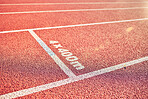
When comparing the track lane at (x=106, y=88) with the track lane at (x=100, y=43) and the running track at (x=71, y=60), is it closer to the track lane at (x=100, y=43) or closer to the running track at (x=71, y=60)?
the running track at (x=71, y=60)

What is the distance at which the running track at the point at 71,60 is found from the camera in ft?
8.05

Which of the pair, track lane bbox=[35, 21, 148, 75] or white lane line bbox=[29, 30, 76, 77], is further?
track lane bbox=[35, 21, 148, 75]

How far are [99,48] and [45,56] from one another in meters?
1.42

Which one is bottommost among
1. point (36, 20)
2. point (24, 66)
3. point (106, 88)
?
point (106, 88)

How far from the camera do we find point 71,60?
10.7ft

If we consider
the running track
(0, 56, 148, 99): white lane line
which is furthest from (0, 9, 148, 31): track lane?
(0, 56, 148, 99): white lane line

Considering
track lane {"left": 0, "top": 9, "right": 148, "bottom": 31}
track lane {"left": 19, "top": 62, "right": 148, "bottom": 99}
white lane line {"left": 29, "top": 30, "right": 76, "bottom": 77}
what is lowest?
track lane {"left": 19, "top": 62, "right": 148, "bottom": 99}

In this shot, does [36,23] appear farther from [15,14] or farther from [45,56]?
[45,56]

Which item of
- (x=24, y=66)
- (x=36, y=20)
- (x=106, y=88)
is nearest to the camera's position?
(x=106, y=88)

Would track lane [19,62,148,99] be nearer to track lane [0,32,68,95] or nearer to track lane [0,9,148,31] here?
track lane [0,32,68,95]

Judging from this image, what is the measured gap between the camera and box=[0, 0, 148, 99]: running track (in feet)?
8.05

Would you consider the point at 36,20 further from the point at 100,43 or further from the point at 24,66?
the point at 24,66

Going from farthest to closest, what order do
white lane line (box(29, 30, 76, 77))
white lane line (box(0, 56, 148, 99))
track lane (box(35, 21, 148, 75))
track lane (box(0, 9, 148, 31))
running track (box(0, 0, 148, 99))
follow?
track lane (box(0, 9, 148, 31))
track lane (box(35, 21, 148, 75))
white lane line (box(29, 30, 76, 77))
running track (box(0, 0, 148, 99))
white lane line (box(0, 56, 148, 99))

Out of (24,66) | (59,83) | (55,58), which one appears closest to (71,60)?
(55,58)
